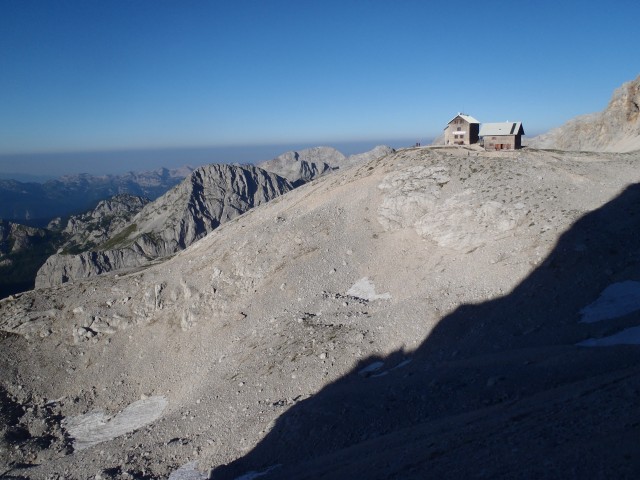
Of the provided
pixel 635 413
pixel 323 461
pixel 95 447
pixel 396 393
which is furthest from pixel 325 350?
pixel 635 413

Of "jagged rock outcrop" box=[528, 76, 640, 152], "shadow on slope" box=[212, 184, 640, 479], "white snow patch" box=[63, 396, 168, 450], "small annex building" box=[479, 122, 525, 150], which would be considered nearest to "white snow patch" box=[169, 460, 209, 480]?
"shadow on slope" box=[212, 184, 640, 479]

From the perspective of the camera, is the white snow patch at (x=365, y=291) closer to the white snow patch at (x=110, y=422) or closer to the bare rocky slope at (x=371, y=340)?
the bare rocky slope at (x=371, y=340)

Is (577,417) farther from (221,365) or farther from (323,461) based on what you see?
(221,365)

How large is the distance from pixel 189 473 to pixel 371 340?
14704 millimetres

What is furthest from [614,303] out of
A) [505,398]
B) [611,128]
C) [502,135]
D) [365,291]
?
[611,128]

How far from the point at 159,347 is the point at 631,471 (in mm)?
38804

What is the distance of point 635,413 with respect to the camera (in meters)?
14.4

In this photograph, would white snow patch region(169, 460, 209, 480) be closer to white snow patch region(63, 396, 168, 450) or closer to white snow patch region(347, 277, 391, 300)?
white snow patch region(63, 396, 168, 450)

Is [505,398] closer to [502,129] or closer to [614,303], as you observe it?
[614,303]

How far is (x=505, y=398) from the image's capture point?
66.8ft

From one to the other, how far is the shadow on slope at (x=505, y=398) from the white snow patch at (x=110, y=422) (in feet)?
45.8

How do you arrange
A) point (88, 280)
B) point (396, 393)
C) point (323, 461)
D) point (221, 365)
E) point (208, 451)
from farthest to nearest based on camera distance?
1. point (88, 280)
2. point (221, 365)
3. point (208, 451)
4. point (396, 393)
5. point (323, 461)

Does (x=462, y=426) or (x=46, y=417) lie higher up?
(x=462, y=426)

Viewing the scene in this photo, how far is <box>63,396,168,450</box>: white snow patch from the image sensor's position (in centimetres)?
3388
